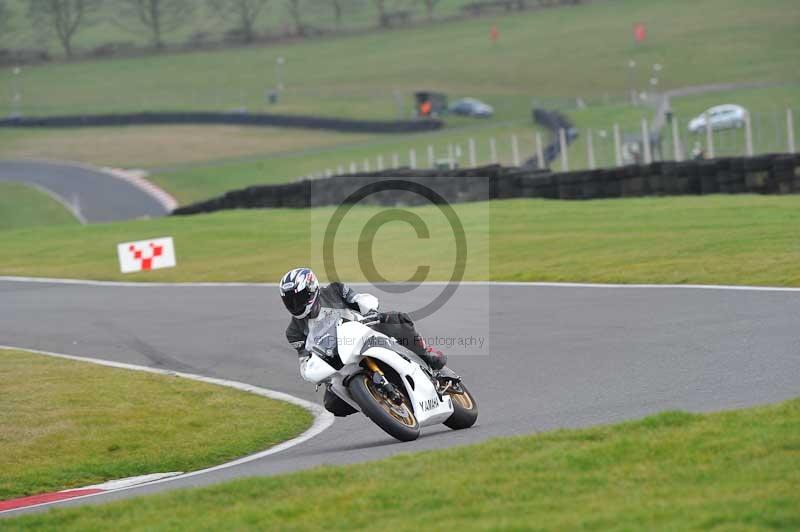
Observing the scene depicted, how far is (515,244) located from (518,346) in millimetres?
8721

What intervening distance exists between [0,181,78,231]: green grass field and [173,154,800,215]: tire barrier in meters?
15.5

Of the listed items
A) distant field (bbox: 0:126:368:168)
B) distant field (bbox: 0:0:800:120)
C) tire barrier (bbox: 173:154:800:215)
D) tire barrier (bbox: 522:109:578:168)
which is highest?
distant field (bbox: 0:0:800:120)

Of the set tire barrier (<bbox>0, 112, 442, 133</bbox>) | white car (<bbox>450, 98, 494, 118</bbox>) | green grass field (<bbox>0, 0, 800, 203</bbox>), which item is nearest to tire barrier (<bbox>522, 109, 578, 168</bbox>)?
green grass field (<bbox>0, 0, 800, 203</bbox>)

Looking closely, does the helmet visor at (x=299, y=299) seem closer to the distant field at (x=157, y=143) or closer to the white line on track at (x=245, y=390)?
the white line on track at (x=245, y=390)

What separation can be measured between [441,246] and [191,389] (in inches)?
441

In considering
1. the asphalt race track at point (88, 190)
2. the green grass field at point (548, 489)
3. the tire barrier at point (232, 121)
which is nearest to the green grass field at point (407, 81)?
the tire barrier at point (232, 121)

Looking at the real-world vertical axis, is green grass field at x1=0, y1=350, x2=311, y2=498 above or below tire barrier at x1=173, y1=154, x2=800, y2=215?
below

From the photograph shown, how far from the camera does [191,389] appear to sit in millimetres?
12297

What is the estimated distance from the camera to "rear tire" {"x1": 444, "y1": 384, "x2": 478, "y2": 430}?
9422 mm

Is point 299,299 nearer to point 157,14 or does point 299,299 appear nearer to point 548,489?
point 548,489

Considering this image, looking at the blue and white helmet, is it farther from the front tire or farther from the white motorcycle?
the front tire

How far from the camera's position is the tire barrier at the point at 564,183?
2253cm

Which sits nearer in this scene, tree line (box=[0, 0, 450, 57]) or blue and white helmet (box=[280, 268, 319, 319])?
blue and white helmet (box=[280, 268, 319, 319])

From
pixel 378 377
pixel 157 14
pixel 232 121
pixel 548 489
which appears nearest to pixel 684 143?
pixel 378 377
